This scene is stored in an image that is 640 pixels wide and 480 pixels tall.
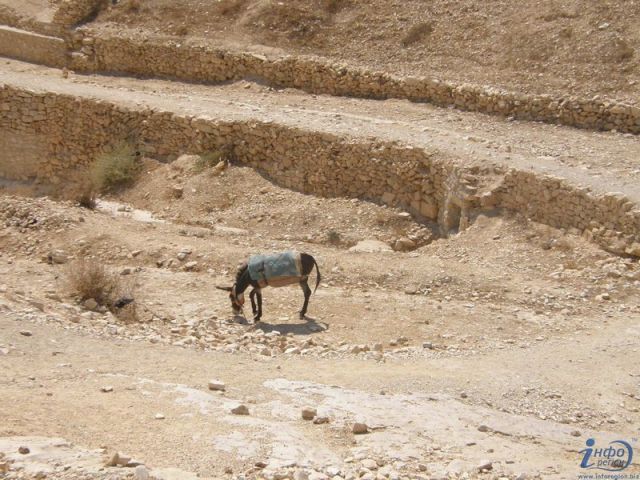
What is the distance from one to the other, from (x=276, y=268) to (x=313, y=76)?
30.7 feet

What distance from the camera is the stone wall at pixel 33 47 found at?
2053cm

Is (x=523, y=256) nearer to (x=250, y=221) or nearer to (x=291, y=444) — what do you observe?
(x=250, y=221)

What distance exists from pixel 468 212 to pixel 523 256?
1502 mm

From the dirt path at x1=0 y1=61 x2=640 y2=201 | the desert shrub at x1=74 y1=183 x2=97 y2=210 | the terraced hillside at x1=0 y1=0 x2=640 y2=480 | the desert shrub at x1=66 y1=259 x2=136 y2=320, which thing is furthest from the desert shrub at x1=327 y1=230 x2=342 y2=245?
the desert shrub at x1=66 y1=259 x2=136 y2=320

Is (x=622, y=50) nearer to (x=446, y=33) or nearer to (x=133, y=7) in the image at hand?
(x=446, y=33)

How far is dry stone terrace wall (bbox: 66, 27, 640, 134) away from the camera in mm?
15672

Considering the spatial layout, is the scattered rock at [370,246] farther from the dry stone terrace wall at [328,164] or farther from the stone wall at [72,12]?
the stone wall at [72,12]

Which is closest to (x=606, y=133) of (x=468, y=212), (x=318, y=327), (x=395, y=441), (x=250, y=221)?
(x=468, y=212)

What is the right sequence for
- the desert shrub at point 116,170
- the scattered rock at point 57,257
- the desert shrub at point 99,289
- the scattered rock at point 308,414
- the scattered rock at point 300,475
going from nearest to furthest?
the scattered rock at point 300,475 < the scattered rock at point 308,414 < the desert shrub at point 99,289 < the scattered rock at point 57,257 < the desert shrub at point 116,170

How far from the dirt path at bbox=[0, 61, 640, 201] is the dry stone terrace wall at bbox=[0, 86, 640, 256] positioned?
0.28 metres

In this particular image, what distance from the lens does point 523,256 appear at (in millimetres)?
12219

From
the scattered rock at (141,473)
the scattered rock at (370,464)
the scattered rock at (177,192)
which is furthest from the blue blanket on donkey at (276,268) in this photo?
the scattered rock at (177,192)

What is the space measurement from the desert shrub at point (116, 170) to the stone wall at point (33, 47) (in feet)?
14.6

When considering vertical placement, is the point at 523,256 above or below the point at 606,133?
below
